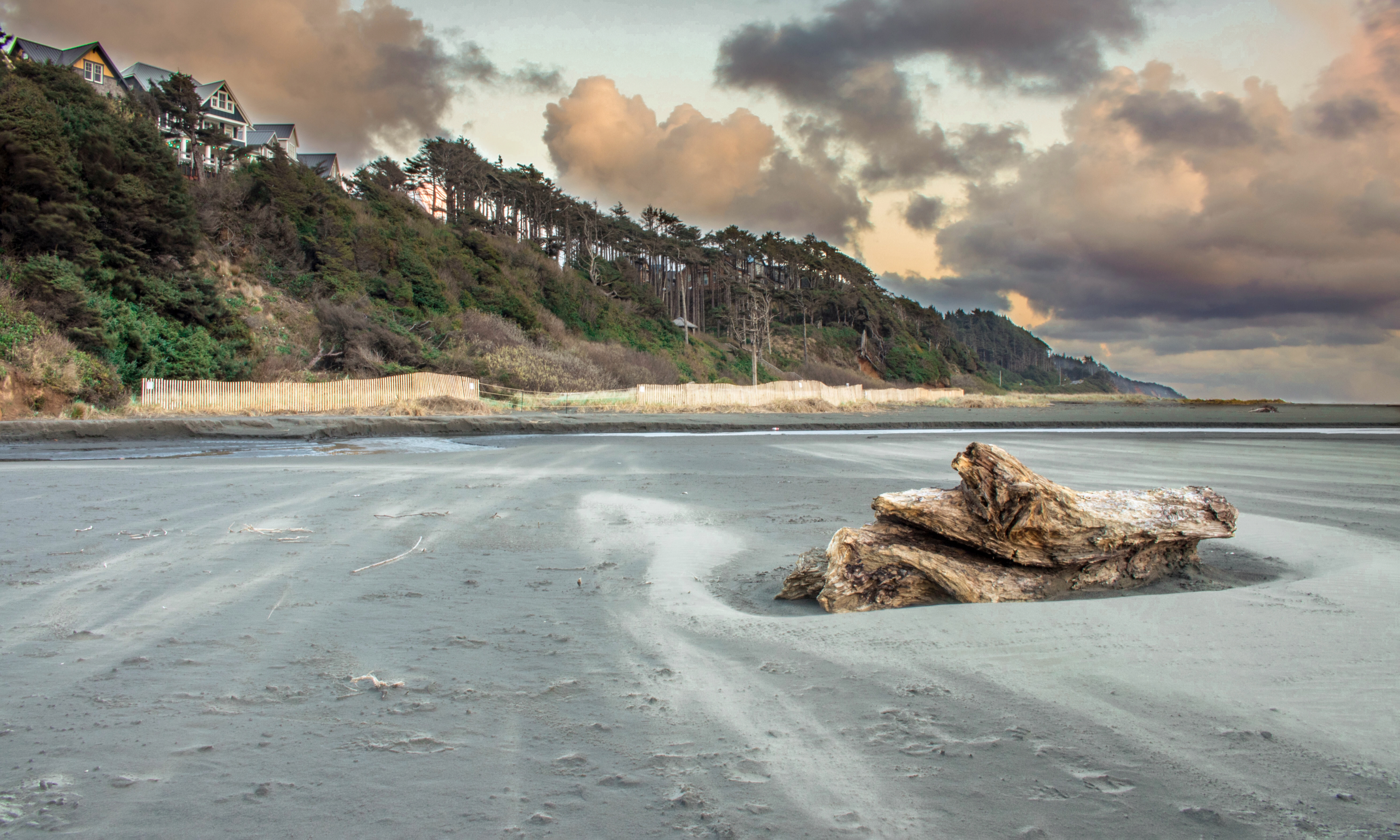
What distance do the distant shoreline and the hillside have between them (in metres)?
4.39

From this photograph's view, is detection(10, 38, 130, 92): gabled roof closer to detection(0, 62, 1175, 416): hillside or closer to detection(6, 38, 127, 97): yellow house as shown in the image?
detection(6, 38, 127, 97): yellow house

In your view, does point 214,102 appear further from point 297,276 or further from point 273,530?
point 273,530

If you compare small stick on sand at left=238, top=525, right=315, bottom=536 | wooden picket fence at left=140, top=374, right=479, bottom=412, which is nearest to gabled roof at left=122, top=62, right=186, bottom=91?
wooden picket fence at left=140, top=374, right=479, bottom=412

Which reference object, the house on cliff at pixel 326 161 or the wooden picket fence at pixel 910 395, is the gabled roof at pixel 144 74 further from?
the wooden picket fence at pixel 910 395

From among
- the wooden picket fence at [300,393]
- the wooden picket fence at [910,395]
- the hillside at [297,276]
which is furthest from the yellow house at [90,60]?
the wooden picket fence at [910,395]

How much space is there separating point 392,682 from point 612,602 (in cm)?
144

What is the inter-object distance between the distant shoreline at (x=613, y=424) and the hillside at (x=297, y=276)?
4392 mm

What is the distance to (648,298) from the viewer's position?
66.2 meters

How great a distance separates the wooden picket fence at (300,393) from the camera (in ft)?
85.0

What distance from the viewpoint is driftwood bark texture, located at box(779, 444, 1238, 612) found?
12.5 feet

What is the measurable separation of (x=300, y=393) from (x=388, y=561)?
90.6 feet

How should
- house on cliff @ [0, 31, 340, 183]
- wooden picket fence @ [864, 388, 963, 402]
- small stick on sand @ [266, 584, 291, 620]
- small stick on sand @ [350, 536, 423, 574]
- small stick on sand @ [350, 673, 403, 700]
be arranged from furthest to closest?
wooden picket fence @ [864, 388, 963, 402] < house on cliff @ [0, 31, 340, 183] < small stick on sand @ [350, 536, 423, 574] < small stick on sand @ [266, 584, 291, 620] < small stick on sand @ [350, 673, 403, 700]

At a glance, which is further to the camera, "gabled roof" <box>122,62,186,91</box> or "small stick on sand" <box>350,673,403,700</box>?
"gabled roof" <box>122,62,186,91</box>

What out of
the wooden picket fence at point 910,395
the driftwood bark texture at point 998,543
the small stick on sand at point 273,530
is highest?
the wooden picket fence at point 910,395
